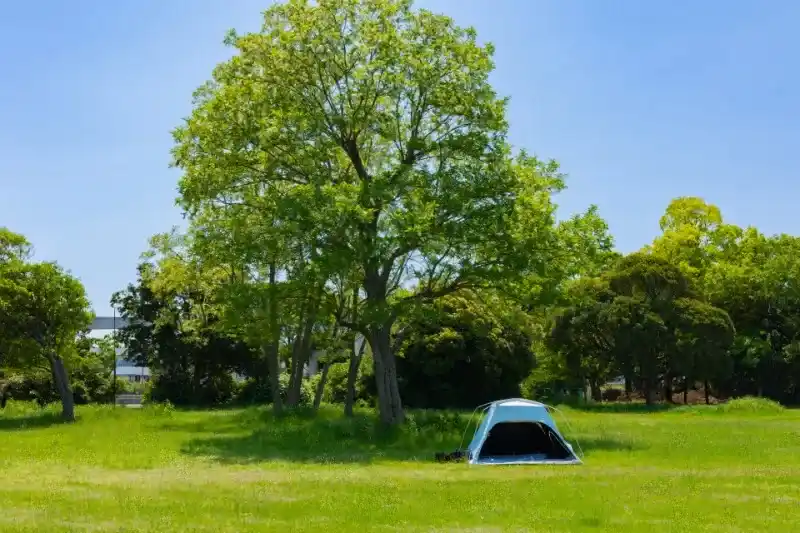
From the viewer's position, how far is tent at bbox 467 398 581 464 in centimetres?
1833

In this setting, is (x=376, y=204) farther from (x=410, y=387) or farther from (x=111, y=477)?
(x=410, y=387)

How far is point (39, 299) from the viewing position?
1120 inches

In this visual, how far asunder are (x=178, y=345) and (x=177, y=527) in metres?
37.1

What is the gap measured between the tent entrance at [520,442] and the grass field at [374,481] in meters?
1.36

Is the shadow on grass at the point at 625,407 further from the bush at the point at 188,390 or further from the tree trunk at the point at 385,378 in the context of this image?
the bush at the point at 188,390

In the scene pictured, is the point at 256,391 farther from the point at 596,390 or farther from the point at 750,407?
the point at 750,407

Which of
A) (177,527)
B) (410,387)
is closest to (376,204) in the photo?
(177,527)

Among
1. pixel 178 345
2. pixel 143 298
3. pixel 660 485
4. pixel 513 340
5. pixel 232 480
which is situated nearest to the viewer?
pixel 660 485

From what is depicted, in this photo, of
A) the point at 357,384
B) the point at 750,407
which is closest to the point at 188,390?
the point at 357,384

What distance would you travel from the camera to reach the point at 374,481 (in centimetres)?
1463

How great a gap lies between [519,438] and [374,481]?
618 cm

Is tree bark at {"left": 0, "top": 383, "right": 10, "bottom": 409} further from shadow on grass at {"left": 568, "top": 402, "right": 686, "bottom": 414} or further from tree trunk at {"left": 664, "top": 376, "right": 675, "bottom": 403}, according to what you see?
tree trunk at {"left": 664, "top": 376, "right": 675, "bottom": 403}

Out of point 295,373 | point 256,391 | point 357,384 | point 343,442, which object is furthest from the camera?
point 256,391

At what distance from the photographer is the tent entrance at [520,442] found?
1917 cm
